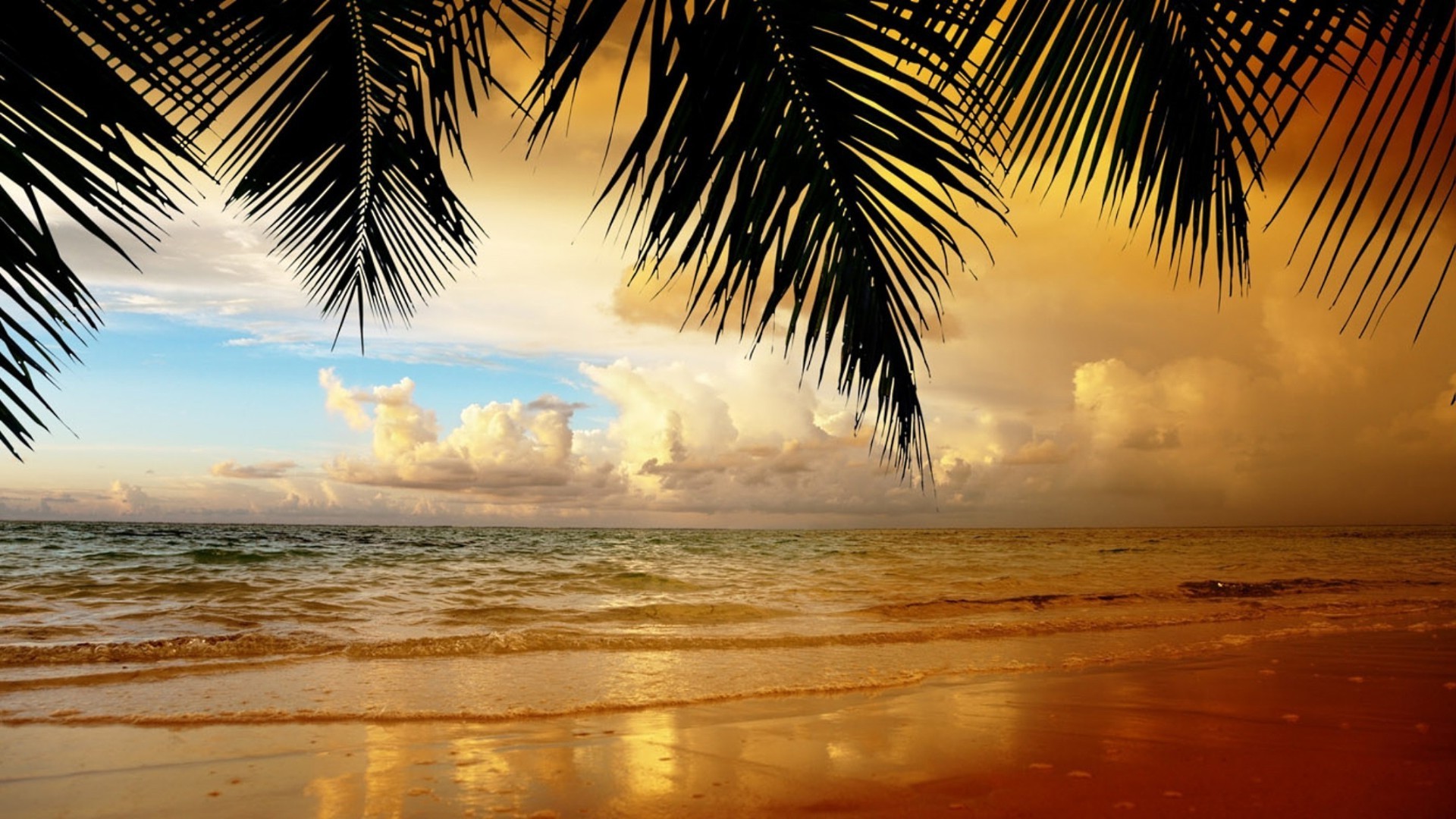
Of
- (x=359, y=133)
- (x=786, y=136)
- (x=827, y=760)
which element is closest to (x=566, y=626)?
(x=827, y=760)

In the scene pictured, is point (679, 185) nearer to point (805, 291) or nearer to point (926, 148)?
point (805, 291)

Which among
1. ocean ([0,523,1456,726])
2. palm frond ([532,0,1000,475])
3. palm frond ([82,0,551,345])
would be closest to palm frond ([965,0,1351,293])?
palm frond ([532,0,1000,475])

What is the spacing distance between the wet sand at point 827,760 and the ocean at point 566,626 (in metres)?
0.48

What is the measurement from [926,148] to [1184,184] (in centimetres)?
44

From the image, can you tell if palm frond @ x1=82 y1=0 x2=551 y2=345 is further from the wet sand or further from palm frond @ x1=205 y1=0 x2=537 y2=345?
the wet sand

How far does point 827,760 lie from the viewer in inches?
128

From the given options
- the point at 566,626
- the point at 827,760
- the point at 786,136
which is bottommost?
the point at 566,626

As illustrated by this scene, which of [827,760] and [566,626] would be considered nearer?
[827,760]

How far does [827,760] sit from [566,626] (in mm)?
5361

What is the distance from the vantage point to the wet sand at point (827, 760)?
2803mm

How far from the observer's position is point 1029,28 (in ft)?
4.42

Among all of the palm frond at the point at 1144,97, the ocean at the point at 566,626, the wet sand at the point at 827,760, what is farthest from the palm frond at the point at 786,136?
the ocean at the point at 566,626

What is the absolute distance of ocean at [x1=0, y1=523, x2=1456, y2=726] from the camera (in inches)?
191

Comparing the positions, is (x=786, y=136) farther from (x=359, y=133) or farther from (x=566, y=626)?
(x=566, y=626)
